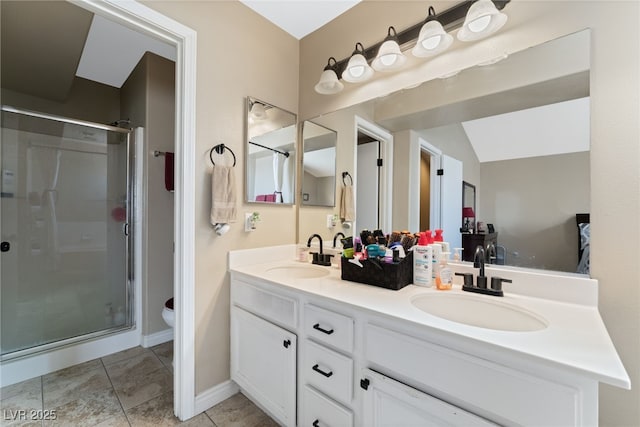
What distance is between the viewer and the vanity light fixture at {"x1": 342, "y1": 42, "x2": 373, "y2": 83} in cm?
157

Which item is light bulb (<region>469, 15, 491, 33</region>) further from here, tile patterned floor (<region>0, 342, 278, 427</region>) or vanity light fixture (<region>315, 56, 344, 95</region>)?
tile patterned floor (<region>0, 342, 278, 427</region>)

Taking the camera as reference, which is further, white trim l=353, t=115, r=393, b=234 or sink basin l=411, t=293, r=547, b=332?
white trim l=353, t=115, r=393, b=234

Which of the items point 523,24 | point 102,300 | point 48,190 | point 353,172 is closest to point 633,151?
point 523,24

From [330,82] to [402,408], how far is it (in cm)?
173

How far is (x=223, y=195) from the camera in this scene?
5.08 ft

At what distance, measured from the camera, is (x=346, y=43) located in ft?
5.80

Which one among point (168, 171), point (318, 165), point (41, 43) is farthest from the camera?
point (168, 171)

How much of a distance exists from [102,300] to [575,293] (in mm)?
3297

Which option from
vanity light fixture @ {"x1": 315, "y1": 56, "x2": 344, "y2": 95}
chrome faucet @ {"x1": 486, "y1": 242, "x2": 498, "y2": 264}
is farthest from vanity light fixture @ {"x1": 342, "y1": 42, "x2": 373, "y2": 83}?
chrome faucet @ {"x1": 486, "y1": 242, "x2": 498, "y2": 264}

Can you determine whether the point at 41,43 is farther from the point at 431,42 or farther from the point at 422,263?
the point at 422,263

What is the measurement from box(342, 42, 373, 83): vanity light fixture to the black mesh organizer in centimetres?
108

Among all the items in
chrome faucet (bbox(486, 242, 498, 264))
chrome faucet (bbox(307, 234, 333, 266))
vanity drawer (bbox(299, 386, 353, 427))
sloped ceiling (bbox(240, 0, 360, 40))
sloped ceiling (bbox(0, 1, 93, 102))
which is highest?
sloped ceiling (bbox(240, 0, 360, 40))

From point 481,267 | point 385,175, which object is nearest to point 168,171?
point 385,175

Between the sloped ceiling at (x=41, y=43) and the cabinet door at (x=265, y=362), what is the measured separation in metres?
2.06
